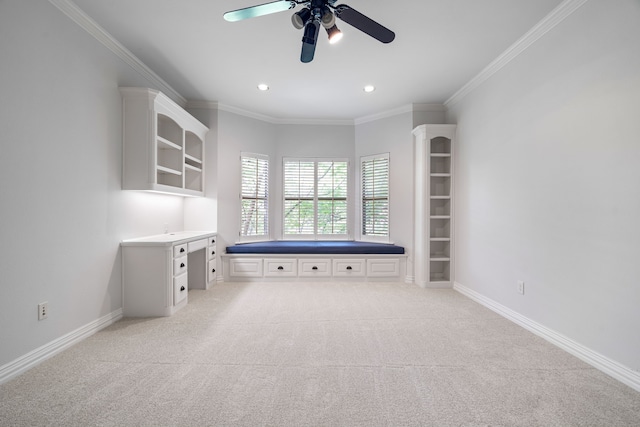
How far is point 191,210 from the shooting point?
4246mm

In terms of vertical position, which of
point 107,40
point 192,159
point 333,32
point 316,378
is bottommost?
point 316,378

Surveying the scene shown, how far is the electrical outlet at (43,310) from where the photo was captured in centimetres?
202

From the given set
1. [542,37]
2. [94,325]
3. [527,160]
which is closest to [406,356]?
[527,160]

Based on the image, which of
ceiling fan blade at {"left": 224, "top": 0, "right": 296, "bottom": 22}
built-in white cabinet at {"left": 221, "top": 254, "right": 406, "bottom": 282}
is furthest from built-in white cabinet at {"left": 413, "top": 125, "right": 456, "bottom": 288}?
ceiling fan blade at {"left": 224, "top": 0, "right": 296, "bottom": 22}

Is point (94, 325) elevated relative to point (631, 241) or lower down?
lower down

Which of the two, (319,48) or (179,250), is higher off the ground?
(319,48)

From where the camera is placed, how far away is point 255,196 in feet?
15.5

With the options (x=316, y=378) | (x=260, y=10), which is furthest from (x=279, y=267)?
(x=260, y=10)

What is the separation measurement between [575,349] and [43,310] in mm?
3979

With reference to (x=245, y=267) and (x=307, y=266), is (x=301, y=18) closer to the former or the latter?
(x=307, y=266)

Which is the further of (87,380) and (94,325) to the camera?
(94,325)

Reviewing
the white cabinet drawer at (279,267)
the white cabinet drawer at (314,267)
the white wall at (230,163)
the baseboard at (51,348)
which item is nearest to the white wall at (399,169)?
the white cabinet drawer at (314,267)

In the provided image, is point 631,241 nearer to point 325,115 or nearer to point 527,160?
point 527,160

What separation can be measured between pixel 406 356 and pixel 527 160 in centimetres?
212
